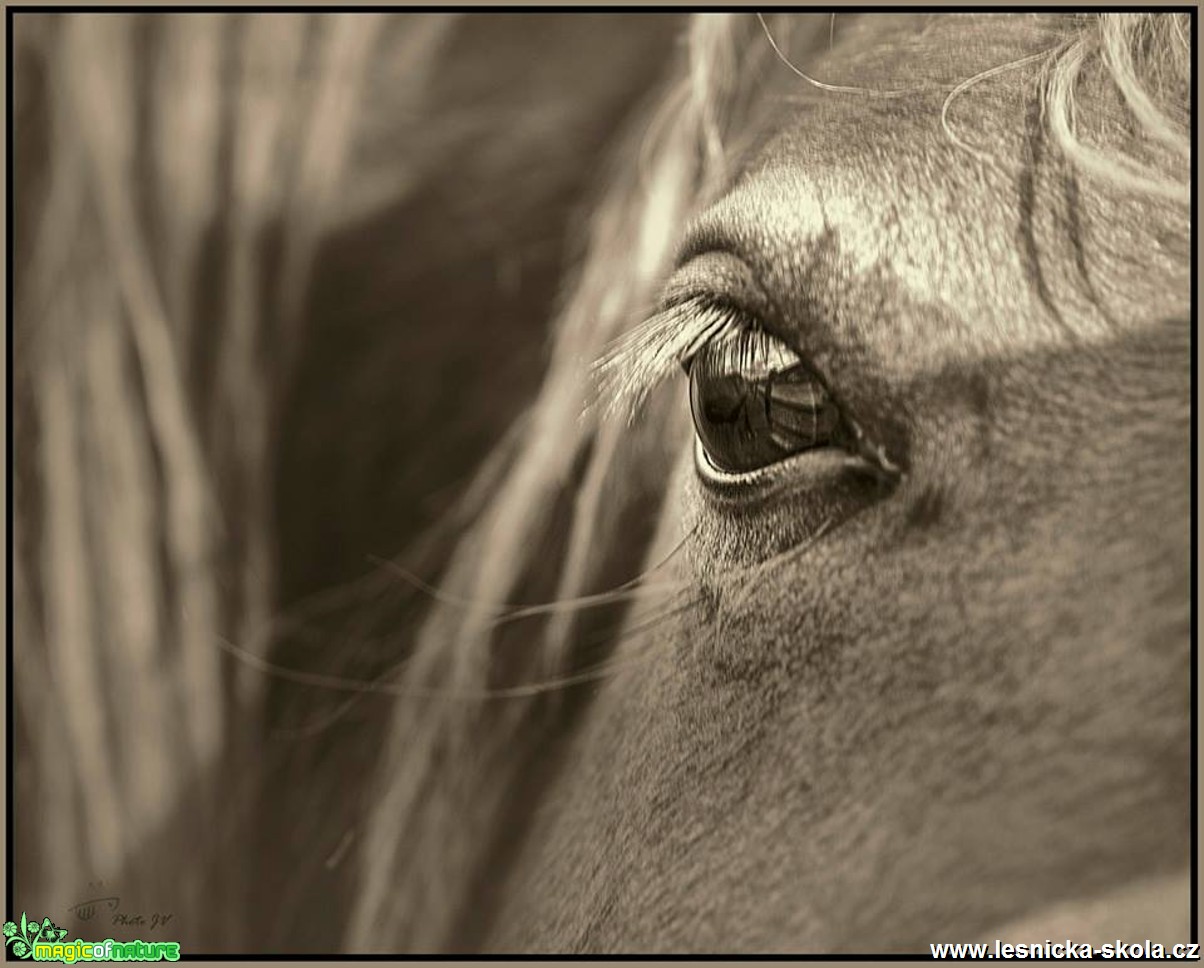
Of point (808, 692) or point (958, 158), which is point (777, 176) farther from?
point (808, 692)

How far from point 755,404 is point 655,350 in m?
0.09

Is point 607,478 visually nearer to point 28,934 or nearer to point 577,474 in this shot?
point 577,474

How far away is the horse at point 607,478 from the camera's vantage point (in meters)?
0.46

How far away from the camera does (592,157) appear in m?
0.72

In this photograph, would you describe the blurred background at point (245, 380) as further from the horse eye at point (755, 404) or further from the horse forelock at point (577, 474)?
the horse eye at point (755, 404)

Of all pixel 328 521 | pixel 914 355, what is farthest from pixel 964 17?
pixel 328 521
